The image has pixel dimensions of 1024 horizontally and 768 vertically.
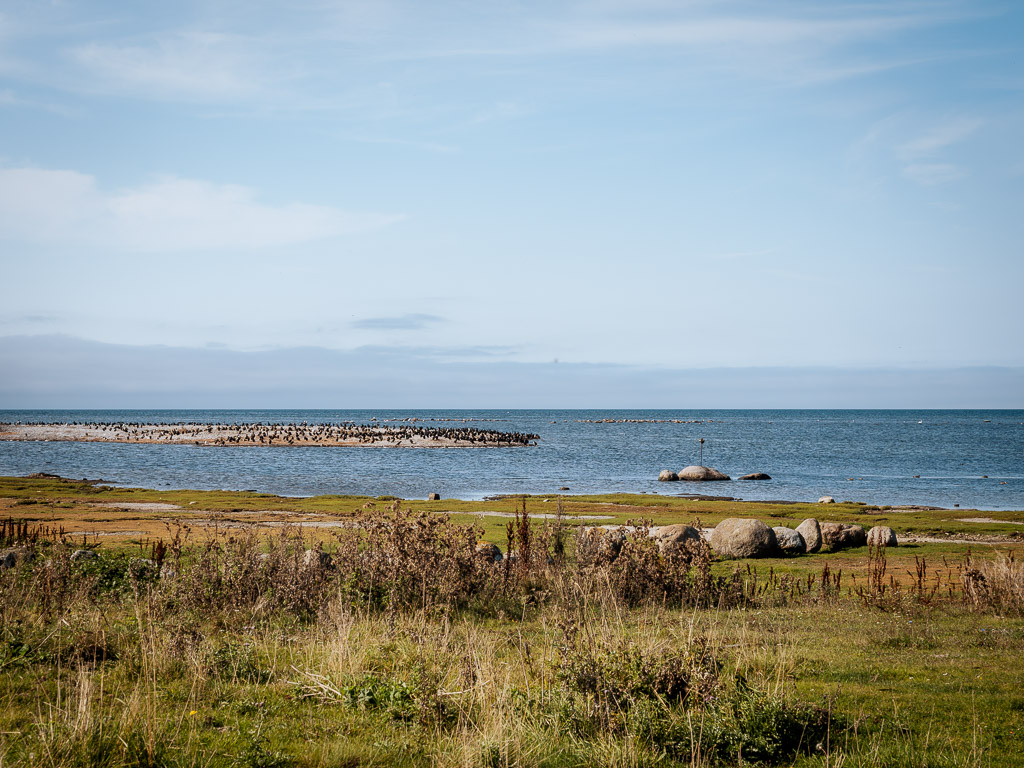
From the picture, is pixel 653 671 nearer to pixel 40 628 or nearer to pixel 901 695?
pixel 901 695

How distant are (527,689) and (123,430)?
449ft

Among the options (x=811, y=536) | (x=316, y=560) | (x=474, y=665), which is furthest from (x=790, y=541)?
(x=474, y=665)

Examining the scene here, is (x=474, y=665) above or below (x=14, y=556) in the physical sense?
above

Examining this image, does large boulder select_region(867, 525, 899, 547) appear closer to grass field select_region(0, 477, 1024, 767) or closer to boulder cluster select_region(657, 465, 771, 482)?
grass field select_region(0, 477, 1024, 767)

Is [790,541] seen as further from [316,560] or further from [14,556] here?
[14,556]

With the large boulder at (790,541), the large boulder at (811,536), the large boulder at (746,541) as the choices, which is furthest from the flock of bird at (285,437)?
the large boulder at (746,541)

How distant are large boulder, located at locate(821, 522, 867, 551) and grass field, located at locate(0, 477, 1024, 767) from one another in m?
8.96

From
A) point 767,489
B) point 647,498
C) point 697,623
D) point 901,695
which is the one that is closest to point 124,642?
point 697,623

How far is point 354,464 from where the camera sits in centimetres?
6794

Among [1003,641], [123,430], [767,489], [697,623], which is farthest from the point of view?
[123,430]

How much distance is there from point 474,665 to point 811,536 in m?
19.1

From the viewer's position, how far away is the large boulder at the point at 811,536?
2342cm

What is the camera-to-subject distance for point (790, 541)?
74.4 ft

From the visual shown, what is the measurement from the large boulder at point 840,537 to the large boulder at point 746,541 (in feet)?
9.20
